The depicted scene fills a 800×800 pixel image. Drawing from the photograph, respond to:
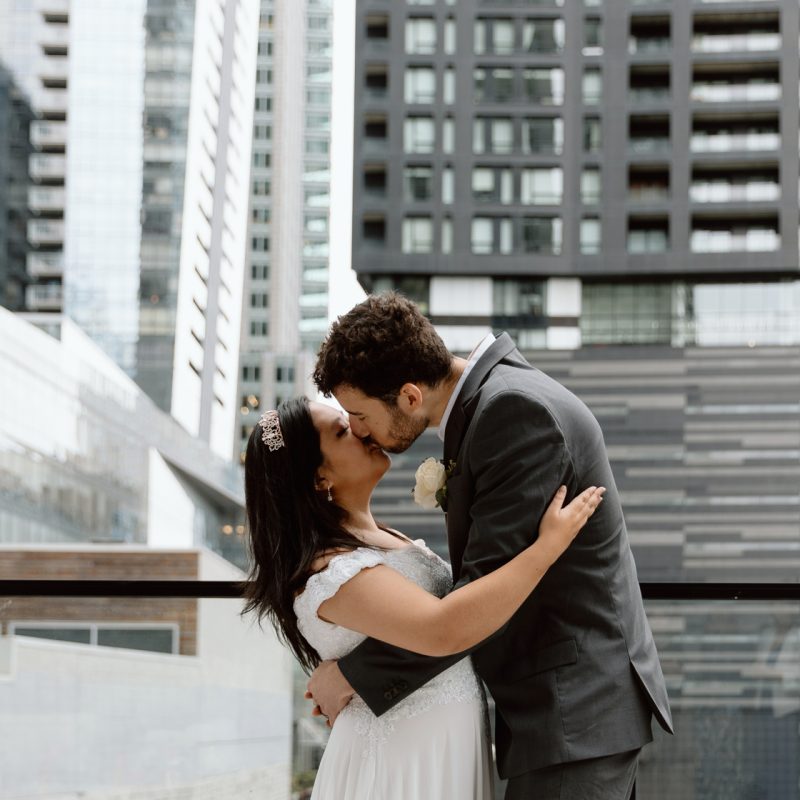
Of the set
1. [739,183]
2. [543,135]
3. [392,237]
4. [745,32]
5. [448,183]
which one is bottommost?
[392,237]

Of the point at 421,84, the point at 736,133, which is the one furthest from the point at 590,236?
the point at 421,84

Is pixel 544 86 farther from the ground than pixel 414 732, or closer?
farther from the ground

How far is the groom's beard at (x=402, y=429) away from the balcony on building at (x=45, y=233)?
4628 cm

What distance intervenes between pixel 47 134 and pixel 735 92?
2807 cm

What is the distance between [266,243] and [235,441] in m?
8.69

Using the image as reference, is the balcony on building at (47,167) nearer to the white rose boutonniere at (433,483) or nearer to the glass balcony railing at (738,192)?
the glass balcony railing at (738,192)

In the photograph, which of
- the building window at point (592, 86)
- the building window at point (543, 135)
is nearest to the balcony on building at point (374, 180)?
the building window at point (543, 135)

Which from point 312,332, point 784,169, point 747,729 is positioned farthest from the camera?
point 312,332

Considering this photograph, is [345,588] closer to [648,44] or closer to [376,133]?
[376,133]

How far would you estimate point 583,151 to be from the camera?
4097 cm

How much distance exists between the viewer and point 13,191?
46.3 metres

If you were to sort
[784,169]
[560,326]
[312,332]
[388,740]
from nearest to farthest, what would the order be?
[388,740]
[784,169]
[560,326]
[312,332]

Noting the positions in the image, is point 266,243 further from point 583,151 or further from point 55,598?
point 55,598

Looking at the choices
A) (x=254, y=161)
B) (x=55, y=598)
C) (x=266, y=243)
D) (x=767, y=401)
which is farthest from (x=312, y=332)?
(x=55, y=598)
